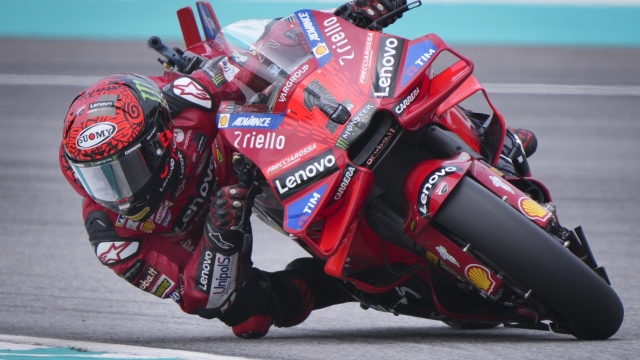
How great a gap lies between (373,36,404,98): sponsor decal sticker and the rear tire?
15.6 inches

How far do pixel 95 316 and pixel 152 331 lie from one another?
0.48 metres

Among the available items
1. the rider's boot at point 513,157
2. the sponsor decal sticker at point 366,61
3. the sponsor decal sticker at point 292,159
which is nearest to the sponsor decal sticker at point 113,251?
the sponsor decal sticker at point 292,159

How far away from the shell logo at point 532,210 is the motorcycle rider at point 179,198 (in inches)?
38.5

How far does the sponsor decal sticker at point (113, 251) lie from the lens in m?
3.63

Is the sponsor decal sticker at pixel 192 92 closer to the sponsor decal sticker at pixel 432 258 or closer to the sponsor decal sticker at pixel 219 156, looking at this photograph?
the sponsor decal sticker at pixel 219 156

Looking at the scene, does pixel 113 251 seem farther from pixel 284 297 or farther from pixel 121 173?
pixel 284 297

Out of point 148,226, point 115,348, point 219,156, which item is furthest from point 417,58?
point 115,348

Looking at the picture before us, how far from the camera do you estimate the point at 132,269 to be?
12.1 ft

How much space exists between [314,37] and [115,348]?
57.2 inches

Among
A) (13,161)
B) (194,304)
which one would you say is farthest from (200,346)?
(13,161)

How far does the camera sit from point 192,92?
365cm

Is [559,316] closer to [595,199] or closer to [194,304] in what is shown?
[194,304]

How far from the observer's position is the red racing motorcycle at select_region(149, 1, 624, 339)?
9.12 ft

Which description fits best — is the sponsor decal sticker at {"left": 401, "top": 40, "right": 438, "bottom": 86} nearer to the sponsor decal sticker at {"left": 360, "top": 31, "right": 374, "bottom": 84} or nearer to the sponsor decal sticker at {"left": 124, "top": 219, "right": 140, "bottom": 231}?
the sponsor decal sticker at {"left": 360, "top": 31, "right": 374, "bottom": 84}
